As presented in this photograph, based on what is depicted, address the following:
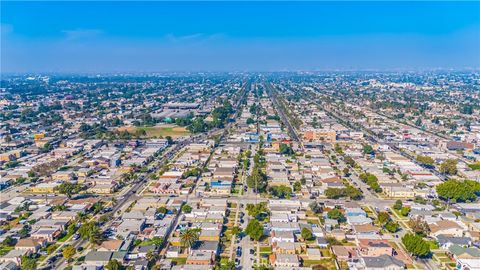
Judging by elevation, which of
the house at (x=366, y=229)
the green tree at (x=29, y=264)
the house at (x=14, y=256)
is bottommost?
the house at (x=366, y=229)

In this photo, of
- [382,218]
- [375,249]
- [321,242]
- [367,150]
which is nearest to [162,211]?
[321,242]

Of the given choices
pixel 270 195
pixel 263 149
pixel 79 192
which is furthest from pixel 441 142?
pixel 79 192

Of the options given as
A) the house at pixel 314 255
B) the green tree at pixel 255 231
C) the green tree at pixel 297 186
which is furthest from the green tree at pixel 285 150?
the house at pixel 314 255

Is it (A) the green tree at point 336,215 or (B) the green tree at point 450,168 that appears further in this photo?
(B) the green tree at point 450,168

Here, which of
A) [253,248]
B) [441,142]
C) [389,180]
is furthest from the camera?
[441,142]

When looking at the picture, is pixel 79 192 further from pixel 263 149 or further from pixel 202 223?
pixel 263 149

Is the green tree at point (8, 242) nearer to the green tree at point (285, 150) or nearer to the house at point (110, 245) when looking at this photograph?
the house at point (110, 245)

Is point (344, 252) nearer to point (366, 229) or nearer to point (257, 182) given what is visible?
point (366, 229)
